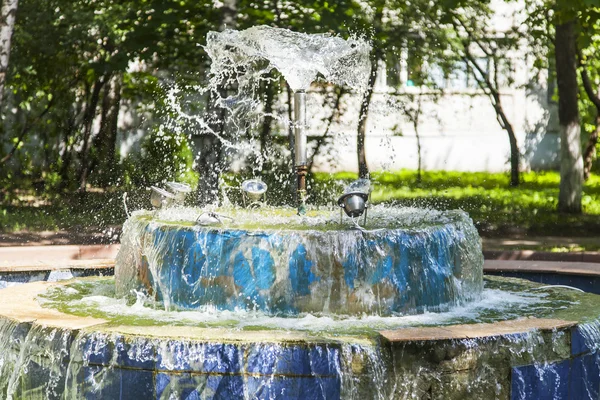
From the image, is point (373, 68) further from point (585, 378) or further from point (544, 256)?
point (585, 378)

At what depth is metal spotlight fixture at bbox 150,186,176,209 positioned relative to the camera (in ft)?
24.2

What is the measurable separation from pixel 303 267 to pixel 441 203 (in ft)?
37.1

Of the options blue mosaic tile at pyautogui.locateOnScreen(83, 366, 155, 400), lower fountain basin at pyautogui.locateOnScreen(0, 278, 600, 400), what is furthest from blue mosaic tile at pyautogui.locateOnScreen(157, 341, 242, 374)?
blue mosaic tile at pyautogui.locateOnScreen(83, 366, 155, 400)

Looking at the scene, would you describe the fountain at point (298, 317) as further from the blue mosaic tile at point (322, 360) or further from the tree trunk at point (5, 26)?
the tree trunk at point (5, 26)

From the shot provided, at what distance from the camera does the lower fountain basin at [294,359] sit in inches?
203

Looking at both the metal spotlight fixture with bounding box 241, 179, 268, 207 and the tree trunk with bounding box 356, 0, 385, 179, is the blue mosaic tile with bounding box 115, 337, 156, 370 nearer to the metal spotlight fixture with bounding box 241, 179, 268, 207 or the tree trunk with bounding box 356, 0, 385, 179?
the metal spotlight fixture with bounding box 241, 179, 268, 207

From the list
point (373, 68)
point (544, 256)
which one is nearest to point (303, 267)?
point (544, 256)

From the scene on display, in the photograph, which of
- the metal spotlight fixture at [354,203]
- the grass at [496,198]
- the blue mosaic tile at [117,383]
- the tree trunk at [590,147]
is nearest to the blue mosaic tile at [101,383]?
the blue mosaic tile at [117,383]

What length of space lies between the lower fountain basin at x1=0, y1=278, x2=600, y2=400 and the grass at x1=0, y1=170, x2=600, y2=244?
306 inches

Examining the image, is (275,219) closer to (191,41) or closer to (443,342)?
(443,342)

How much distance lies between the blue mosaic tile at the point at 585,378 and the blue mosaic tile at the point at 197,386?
6.15ft

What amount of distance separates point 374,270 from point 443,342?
3.71 ft

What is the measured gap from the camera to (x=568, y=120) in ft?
51.0

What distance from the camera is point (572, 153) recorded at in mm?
15484
